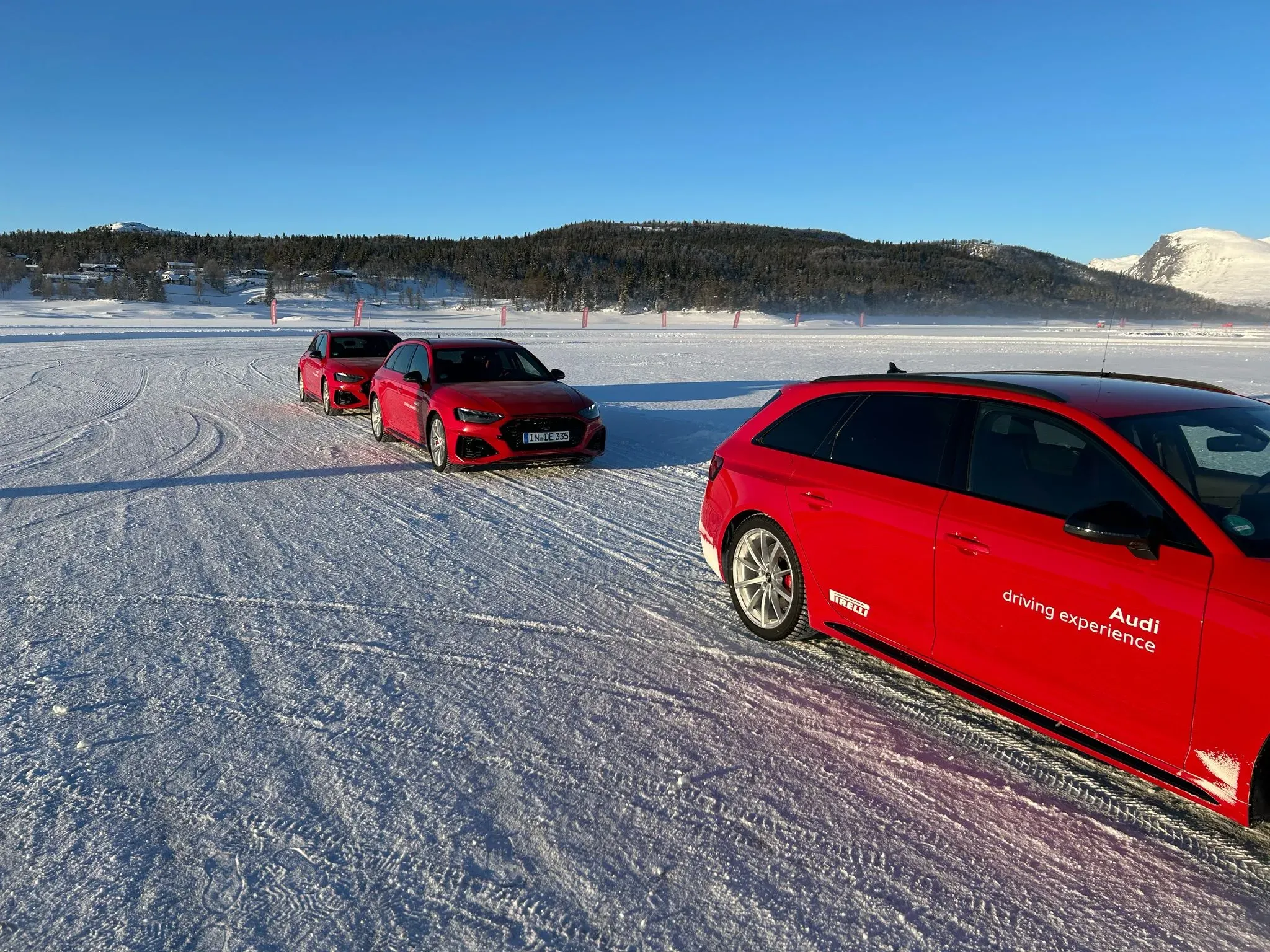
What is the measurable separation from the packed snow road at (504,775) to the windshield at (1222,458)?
1.17 meters

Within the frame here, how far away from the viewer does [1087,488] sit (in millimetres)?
3547

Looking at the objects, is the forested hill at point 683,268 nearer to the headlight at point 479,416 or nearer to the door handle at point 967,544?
the headlight at point 479,416

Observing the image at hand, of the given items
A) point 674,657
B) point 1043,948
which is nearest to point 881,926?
point 1043,948

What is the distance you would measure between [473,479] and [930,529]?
6434 mm

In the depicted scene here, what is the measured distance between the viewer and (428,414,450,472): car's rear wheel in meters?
9.70

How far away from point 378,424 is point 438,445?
2461 mm

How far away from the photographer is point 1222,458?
377 cm

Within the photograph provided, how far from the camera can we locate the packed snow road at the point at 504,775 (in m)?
2.83

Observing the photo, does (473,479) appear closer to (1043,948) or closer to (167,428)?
(167,428)

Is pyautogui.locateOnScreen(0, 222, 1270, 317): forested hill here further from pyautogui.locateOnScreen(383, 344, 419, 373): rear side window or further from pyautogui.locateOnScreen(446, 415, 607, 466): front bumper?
pyautogui.locateOnScreen(446, 415, 607, 466): front bumper

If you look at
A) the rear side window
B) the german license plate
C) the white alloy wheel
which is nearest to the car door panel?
the white alloy wheel

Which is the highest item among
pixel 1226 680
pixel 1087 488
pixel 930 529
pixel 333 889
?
pixel 1087 488

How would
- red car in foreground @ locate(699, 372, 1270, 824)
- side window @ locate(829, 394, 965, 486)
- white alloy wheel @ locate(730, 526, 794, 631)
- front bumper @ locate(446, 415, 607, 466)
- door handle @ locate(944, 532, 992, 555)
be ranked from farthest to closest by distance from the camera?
front bumper @ locate(446, 415, 607, 466)
white alloy wheel @ locate(730, 526, 794, 631)
side window @ locate(829, 394, 965, 486)
door handle @ locate(944, 532, 992, 555)
red car in foreground @ locate(699, 372, 1270, 824)

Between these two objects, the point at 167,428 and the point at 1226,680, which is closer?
the point at 1226,680
